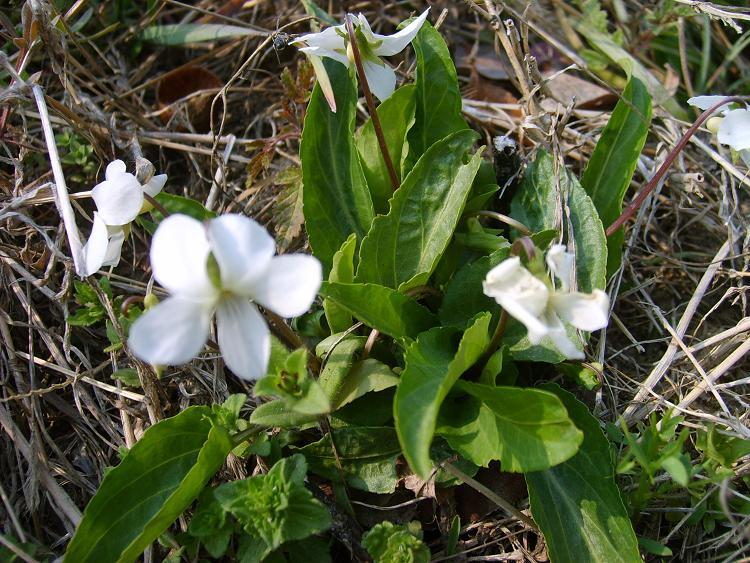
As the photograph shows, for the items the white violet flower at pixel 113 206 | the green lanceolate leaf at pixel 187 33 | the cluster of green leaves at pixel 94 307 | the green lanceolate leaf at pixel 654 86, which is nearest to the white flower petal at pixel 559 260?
the white violet flower at pixel 113 206

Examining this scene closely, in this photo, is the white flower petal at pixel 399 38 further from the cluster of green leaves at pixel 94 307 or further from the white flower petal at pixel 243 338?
the cluster of green leaves at pixel 94 307

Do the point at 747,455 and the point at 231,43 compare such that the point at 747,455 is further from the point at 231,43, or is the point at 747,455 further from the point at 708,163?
the point at 231,43

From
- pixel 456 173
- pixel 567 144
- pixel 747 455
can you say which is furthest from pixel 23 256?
pixel 747 455

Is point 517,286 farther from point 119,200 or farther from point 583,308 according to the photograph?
point 119,200

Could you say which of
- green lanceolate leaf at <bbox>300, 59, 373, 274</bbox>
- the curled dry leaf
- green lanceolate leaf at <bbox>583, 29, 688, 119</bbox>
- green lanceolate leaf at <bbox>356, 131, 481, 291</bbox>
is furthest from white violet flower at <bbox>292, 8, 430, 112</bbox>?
green lanceolate leaf at <bbox>583, 29, 688, 119</bbox>

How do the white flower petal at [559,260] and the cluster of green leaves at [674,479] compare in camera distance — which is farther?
the cluster of green leaves at [674,479]
